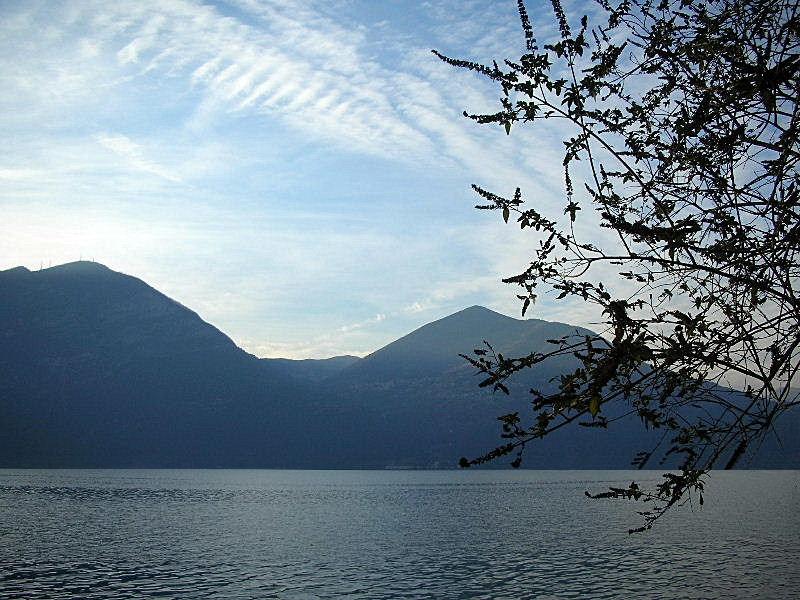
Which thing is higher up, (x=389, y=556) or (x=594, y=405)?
(x=594, y=405)

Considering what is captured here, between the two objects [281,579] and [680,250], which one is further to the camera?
[281,579]

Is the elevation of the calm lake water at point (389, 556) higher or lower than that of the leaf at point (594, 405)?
lower

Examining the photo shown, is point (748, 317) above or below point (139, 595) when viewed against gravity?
above

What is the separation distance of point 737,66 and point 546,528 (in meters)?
85.5

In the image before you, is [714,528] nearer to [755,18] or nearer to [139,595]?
[139,595]

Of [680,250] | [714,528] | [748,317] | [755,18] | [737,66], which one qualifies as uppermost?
[755,18]

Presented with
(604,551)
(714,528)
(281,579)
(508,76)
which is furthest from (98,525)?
(508,76)

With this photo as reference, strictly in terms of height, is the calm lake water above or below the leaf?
below

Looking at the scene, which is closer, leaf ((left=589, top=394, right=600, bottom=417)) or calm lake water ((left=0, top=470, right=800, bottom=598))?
leaf ((left=589, top=394, right=600, bottom=417))

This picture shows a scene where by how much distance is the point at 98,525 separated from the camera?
8594cm

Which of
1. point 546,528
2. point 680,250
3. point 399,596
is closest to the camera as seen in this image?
point 680,250

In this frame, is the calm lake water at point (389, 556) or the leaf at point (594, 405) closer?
the leaf at point (594, 405)

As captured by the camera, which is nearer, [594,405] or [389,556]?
[594,405]

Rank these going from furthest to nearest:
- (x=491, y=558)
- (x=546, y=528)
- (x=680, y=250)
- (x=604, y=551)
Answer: (x=546, y=528)
(x=604, y=551)
(x=491, y=558)
(x=680, y=250)
